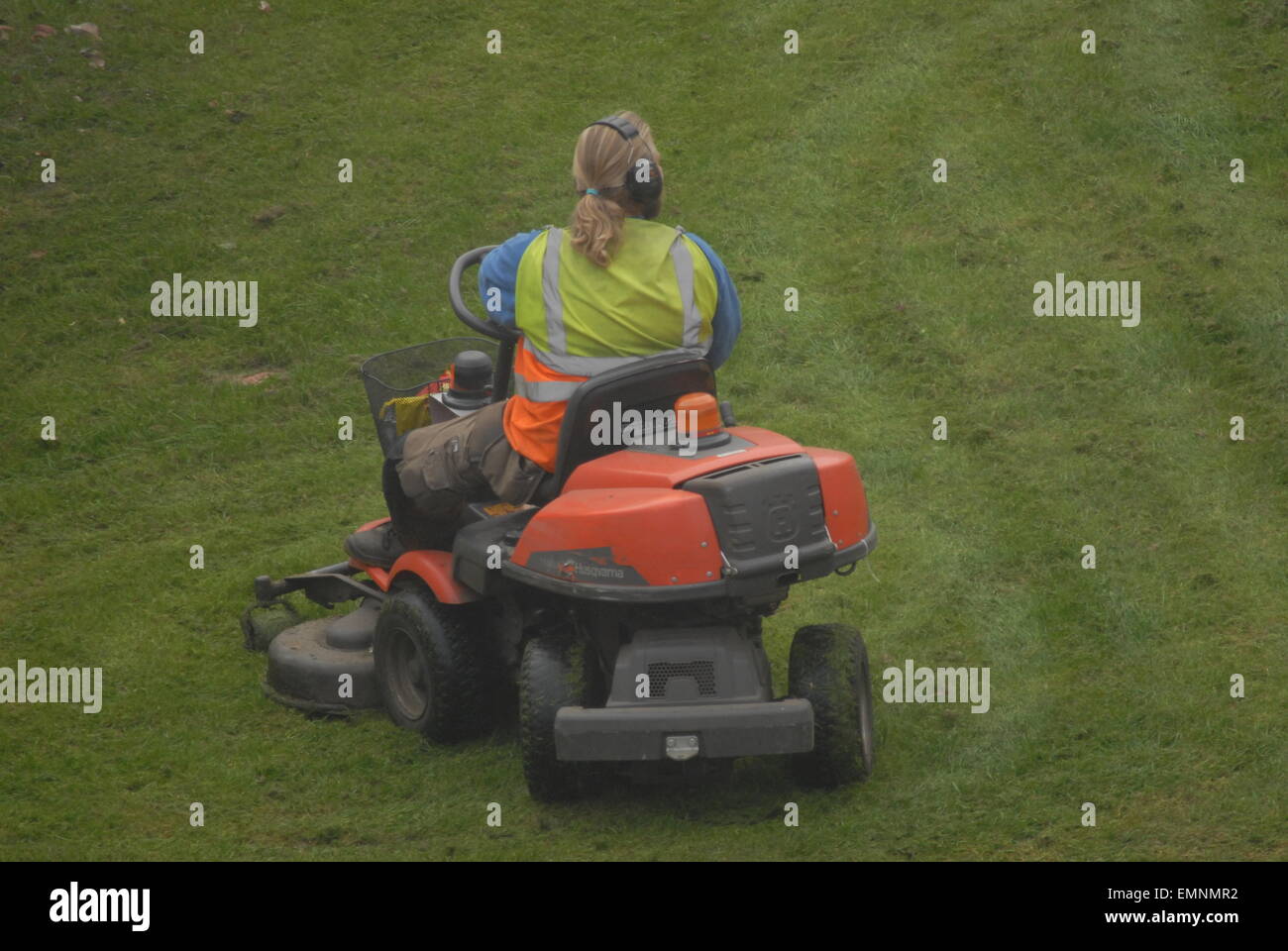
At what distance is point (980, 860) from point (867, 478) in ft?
11.6

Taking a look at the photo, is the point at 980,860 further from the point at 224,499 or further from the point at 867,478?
the point at 224,499

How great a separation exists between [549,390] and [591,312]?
1.00ft

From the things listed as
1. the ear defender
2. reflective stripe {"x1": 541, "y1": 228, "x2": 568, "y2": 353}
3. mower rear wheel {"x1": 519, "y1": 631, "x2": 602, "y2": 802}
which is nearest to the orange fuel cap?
reflective stripe {"x1": 541, "y1": 228, "x2": 568, "y2": 353}

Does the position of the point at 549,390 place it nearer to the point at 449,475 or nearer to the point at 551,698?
the point at 449,475

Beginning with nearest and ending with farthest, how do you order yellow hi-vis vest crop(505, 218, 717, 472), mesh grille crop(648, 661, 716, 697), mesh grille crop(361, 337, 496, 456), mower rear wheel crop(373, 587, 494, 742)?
mesh grille crop(648, 661, 716, 697)
yellow hi-vis vest crop(505, 218, 717, 472)
mower rear wheel crop(373, 587, 494, 742)
mesh grille crop(361, 337, 496, 456)

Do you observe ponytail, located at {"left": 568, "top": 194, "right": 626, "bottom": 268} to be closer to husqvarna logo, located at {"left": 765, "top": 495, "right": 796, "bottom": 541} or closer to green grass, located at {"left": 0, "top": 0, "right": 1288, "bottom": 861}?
husqvarna logo, located at {"left": 765, "top": 495, "right": 796, "bottom": 541}

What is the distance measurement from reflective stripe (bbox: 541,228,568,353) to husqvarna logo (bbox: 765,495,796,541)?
92 cm

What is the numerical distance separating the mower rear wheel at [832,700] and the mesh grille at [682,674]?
0.37 meters

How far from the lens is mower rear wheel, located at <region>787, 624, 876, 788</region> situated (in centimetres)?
532

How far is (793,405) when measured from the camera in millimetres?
9289

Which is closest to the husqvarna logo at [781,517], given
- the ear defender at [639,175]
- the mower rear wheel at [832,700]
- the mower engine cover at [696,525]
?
the mower engine cover at [696,525]

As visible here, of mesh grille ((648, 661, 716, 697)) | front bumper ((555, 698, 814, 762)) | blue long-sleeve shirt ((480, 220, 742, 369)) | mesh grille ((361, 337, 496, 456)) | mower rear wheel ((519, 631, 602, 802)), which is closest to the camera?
front bumper ((555, 698, 814, 762))

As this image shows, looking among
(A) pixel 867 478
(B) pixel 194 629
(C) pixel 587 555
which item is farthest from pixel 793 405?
(C) pixel 587 555

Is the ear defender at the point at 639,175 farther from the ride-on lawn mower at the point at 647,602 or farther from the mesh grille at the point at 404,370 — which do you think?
the mesh grille at the point at 404,370
